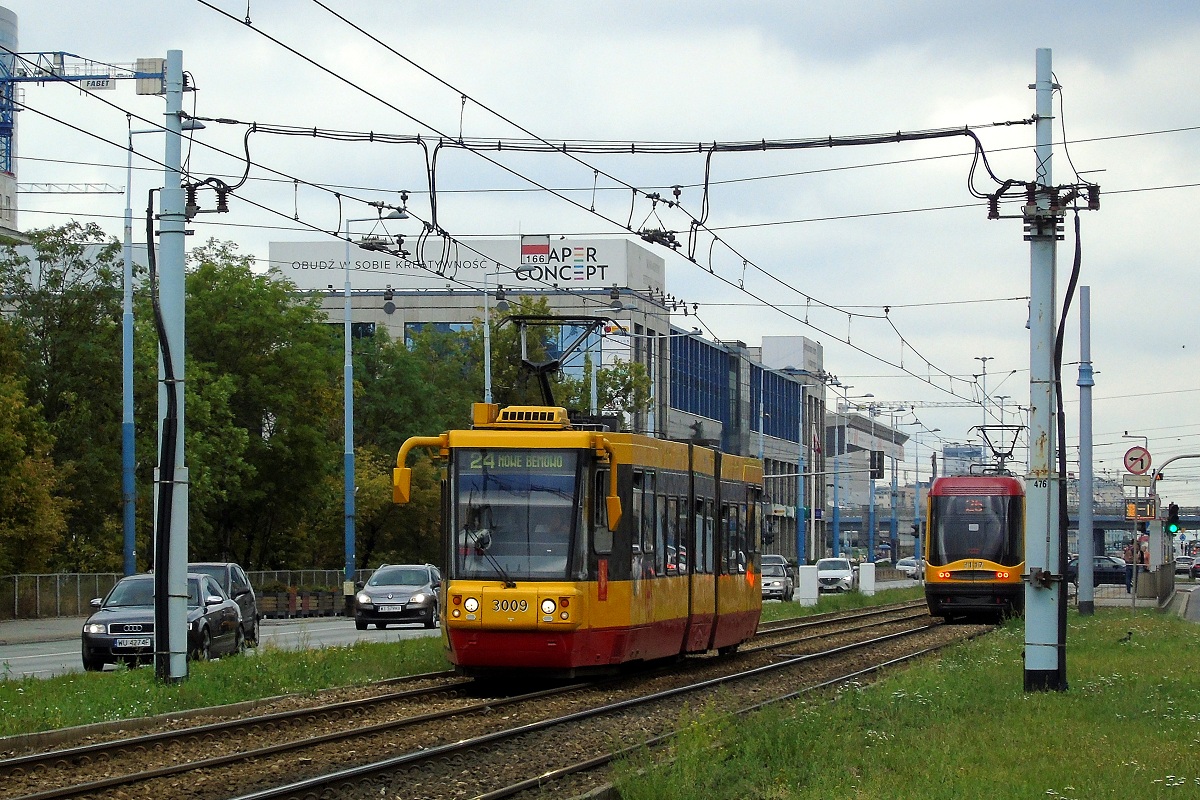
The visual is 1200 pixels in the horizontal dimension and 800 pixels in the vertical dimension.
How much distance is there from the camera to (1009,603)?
37719 millimetres

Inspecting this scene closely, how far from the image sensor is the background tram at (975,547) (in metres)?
37.4

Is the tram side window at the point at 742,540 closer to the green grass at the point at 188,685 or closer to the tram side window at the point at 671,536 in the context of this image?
the tram side window at the point at 671,536

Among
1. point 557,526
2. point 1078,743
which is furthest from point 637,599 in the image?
point 1078,743

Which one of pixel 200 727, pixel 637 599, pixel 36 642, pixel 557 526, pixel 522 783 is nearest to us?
pixel 522 783

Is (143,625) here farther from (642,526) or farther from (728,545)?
(728,545)

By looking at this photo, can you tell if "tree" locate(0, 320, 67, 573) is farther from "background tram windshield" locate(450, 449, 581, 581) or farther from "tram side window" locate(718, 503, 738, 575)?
"background tram windshield" locate(450, 449, 581, 581)

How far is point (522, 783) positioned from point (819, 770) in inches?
79.8

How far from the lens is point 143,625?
24.0 metres

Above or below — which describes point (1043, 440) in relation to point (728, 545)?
above

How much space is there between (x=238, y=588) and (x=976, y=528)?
55.0ft

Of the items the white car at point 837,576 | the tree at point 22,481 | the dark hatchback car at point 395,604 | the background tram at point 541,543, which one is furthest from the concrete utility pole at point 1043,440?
the white car at point 837,576

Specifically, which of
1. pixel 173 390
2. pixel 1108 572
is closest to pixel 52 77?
pixel 173 390

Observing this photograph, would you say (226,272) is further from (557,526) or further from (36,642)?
(557,526)

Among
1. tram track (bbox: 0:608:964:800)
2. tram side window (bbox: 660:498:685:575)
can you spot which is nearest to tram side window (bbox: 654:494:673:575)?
tram side window (bbox: 660:498:685:575)
